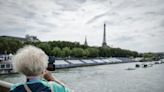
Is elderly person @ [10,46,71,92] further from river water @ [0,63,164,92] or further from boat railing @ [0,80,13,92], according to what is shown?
river water @ [0,63,164,92]

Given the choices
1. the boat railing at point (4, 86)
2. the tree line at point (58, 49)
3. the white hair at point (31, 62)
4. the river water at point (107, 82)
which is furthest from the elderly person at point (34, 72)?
the tree line at point (58, 49)

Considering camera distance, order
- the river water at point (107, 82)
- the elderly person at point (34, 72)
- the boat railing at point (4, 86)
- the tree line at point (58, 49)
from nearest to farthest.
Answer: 1. the elderly person at point (34, 72)
2. the boat railing at point (4, 86)
3. the river water at point (107, 82)
4. the tree line at point (58, 49)

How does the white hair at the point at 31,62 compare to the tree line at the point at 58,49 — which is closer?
the white hair at the point at 31,62

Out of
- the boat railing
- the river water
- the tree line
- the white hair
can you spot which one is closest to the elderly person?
the white hair

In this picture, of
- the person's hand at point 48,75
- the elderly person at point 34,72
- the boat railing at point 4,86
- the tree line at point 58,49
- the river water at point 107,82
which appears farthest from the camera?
the tree line at point 58,49

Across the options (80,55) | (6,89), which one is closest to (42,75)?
(6,89)

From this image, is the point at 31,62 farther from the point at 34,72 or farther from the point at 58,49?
the point at 58,49

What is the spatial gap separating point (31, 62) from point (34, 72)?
54mm

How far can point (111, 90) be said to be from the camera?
67.3 feet

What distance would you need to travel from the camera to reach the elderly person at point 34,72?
138cm

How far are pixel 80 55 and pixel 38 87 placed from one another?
69.8m

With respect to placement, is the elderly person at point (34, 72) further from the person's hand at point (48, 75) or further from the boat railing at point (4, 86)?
the boat railing at point (4, 86)

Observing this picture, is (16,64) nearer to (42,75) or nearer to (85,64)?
(42,75)

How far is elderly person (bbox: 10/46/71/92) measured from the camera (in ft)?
4.51
